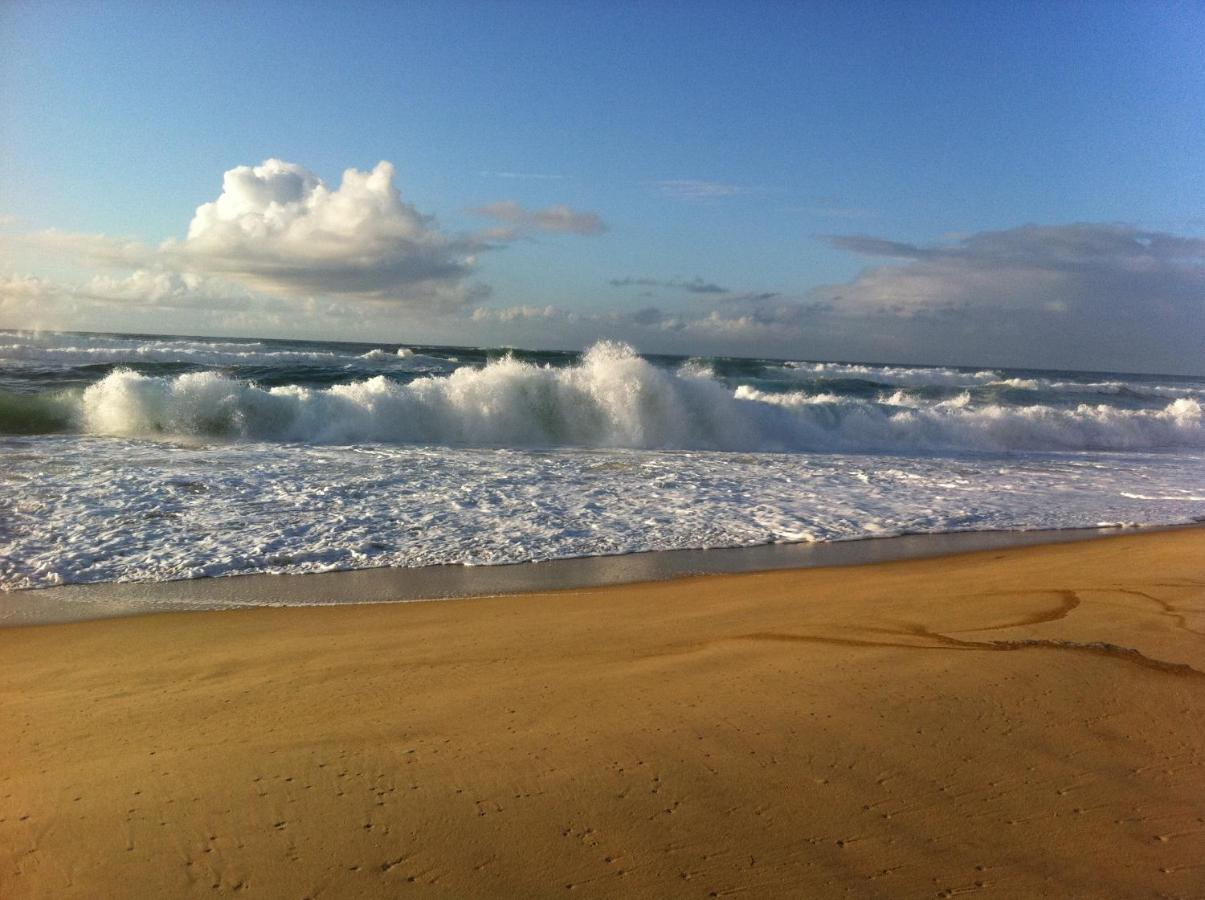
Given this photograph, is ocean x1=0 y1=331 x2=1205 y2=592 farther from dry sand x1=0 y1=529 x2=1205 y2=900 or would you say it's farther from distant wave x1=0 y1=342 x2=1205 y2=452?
dry sand x1=0 y1=529 x2=1205 y2=900

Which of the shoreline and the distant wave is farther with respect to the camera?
the distant wave

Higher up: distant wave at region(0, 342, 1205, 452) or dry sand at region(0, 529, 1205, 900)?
distant wave at region(0, 342, 1205, 452)

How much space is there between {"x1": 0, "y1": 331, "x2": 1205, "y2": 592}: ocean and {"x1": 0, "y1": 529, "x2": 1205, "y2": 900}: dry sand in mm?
2409

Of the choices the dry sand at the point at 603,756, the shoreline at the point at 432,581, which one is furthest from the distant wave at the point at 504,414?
the dry sand at the point at 603,756

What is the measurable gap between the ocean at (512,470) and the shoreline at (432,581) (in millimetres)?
234

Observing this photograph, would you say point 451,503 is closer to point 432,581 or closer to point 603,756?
point 432,581

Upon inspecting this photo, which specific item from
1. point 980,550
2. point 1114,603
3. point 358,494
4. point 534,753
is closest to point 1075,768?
point 534,753

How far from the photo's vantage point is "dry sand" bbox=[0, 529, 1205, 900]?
256 cm

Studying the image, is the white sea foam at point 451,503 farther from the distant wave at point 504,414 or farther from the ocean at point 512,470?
the distant wave at point 504,414

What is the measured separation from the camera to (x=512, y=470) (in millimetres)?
11922

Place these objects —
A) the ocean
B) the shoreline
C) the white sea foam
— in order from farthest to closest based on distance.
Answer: the ocean
the white sea foam
the shoreline

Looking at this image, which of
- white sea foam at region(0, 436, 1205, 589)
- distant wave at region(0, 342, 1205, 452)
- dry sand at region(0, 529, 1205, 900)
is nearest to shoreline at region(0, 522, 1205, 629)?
white sea foam at region(0, 436, 1205, 589)

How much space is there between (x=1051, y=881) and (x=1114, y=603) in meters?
3.94

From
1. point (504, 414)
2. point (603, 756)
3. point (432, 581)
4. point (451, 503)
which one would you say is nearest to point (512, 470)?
point (451, 503)
